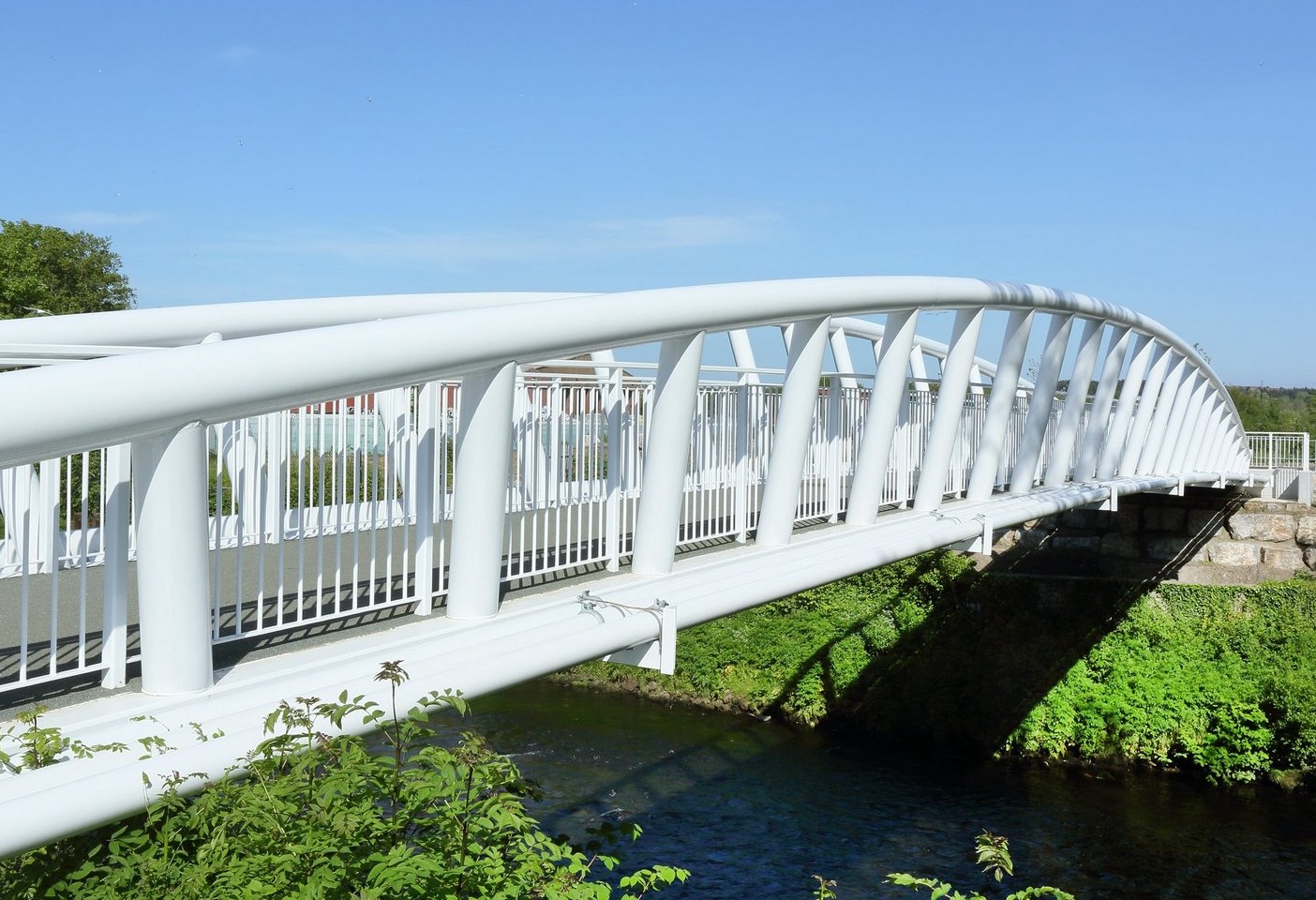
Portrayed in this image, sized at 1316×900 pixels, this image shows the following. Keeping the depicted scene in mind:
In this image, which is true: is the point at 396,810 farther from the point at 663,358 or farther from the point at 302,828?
the point at 663,358

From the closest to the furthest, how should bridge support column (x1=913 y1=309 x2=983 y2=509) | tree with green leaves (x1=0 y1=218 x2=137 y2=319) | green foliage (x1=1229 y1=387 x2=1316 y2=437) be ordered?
1. bridge support column (x1=913 y1=309 x2=983 y2=509)
2. tree with green leaves (x1=0 y1=218 x2=137 y2=319)
3. green foliage (x1=1229 y1=387 x2=1316 y2=437)

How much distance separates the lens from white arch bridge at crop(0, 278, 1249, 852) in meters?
3.71

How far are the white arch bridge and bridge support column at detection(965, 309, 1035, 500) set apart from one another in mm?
28

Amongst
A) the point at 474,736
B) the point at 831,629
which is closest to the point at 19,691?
the point at 474,736

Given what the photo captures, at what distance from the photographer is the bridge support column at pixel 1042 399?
1200 cm

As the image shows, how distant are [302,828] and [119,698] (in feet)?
2.49

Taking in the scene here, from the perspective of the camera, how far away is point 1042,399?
39.2 feet

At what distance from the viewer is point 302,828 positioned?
401cm

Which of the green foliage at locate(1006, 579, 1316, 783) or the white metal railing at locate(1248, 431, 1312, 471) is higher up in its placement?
the white metal railing at locate(1248, 431, 1312, 471)

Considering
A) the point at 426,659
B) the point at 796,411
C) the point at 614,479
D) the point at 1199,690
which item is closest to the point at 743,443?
the point at 796,411

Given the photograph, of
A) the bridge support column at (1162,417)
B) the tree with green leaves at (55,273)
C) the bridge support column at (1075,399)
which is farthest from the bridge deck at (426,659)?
the tree with green leaves at (55,273)

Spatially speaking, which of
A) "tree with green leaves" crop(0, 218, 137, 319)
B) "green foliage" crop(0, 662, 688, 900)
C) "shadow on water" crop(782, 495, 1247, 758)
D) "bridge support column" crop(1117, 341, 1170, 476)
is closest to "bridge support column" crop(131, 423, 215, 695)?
"green foliage" crop(0, 662, 688, 900)

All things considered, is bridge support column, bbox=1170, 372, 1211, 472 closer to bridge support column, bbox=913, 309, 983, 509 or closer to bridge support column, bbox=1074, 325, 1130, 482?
bridge support column, bbox=1074, 325, 1130, 482

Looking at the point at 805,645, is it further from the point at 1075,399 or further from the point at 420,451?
the point at 420,451
